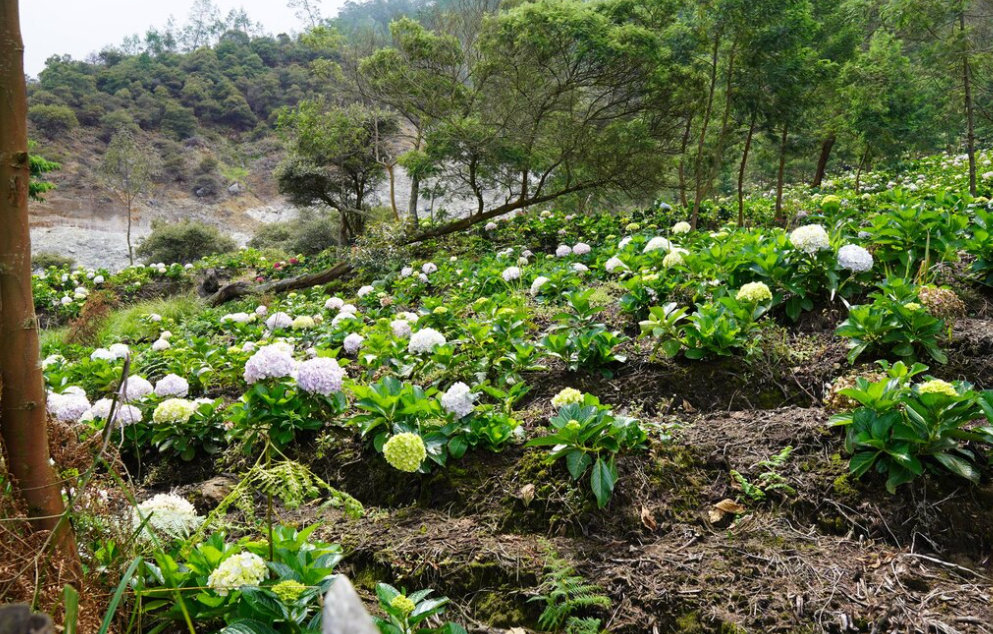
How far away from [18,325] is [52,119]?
42.8 meters

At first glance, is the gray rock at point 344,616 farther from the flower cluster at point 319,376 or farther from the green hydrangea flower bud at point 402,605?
the flower cluster at point 319,376

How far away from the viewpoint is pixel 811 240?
3.12 meters

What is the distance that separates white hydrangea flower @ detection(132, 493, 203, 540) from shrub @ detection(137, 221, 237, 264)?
1972cm

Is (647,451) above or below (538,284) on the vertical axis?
below

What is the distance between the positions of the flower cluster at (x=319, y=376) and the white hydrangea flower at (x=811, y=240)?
2.72m

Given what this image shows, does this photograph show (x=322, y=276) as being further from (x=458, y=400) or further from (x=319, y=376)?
(x=458, y=400)

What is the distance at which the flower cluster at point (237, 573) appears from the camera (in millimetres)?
1353

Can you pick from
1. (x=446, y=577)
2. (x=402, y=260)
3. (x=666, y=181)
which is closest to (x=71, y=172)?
(x=402, y=260)

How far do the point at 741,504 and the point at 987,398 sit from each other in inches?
33.0

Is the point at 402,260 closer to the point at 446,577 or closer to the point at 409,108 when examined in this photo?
the point at 409,108

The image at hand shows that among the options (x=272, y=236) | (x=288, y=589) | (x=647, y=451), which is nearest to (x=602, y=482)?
(x=647, y=451)

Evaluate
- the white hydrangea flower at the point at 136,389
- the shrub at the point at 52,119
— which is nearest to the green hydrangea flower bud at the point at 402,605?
the white hydrangea flower at the point at 136,389

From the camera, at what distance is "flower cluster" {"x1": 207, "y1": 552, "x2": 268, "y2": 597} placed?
4.44ft

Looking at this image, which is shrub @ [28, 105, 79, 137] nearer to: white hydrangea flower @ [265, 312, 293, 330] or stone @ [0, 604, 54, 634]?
white hydrangea flower @ [265, 312, 293, 330]
